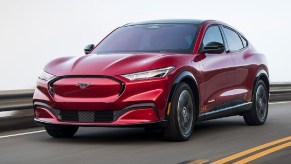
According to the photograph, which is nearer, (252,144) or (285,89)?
(252,144)

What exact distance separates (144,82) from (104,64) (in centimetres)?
59

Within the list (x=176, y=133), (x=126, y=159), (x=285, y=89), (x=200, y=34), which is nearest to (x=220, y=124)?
(x=200, y=34)

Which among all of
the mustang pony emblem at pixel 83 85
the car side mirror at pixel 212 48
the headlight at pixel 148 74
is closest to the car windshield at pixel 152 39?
the car side mirror at pixel 212 48

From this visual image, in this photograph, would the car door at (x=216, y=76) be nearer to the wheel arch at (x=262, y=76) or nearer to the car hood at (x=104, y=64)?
the car hood at (x=104, y=64)

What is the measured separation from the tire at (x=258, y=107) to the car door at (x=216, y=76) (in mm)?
1115

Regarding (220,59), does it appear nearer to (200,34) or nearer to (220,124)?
(200,34)

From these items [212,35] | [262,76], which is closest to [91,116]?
[212,35]

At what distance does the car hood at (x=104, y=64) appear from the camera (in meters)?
9.12

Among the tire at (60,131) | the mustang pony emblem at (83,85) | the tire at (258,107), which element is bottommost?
the tire at (258,107)

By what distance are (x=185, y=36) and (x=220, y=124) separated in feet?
8.40

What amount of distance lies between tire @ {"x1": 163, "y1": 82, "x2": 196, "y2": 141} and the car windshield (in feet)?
2.50

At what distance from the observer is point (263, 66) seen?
42.1ft

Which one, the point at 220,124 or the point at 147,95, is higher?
the point at 147,95

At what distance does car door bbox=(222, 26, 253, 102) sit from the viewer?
11498mm
